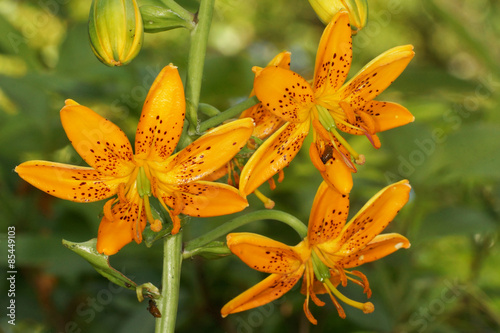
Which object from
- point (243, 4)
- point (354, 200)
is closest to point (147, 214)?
point (354, 200)

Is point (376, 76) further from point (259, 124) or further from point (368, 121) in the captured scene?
point (259, 124)

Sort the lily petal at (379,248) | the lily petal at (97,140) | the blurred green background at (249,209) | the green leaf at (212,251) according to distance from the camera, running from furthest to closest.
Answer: the blurred green background at (249,209) → the lily petal at (379,248) → the green leaf at (212,251) → the lily petal at (97,140)

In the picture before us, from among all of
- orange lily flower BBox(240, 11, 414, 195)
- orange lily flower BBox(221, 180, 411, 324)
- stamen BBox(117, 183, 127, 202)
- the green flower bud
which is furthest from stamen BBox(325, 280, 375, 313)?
the green flower bud

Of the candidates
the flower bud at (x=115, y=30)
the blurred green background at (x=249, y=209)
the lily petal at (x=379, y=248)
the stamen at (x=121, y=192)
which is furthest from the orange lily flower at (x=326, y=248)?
the blurred green background at (x=249, y=209)

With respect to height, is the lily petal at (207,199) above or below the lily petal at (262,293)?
above

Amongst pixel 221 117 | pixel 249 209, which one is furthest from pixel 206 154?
pixel 249 209

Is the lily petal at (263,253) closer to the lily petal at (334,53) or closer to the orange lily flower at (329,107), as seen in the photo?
the orange lily flower at (329,107)

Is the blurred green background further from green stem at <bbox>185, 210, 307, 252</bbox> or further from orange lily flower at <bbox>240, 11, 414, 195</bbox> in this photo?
green stem at <bbox>185, 210, 307, 252</bbox>
